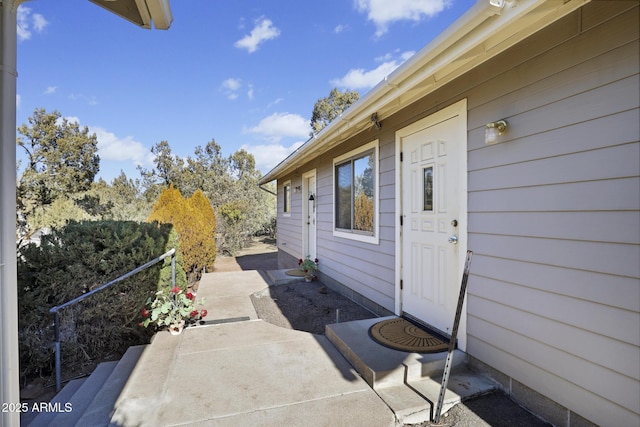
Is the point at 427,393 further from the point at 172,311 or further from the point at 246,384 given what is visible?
the point at 172,311

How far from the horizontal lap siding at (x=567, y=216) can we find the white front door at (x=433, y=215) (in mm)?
266

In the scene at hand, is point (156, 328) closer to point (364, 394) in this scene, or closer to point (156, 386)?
point (156, 386)

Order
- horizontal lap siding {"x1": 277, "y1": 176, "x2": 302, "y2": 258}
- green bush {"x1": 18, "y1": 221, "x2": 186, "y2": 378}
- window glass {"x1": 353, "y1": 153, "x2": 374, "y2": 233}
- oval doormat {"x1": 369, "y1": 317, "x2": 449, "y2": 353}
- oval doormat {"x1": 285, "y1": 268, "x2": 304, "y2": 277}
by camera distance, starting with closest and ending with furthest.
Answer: oval doormat {"x1": 369, "y1": 317, "x2": 449, "y2": 353} → green bush {"x1": 18, "y1": 221, "x2": 186, "y2": 378} → window glass {"x1": 353, "y1": 153, "x2": 374, "y2": 233} → oval doormat {"x1": 285, "y1": 268, "x2": 304, "y2": 277} → horizontal lap siding {"x1": 277, "y1": 176, "x2": 302, "y2": 258}

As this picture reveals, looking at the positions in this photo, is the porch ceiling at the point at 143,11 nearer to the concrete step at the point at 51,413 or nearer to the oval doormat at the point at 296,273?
the concrete step at the point at 51,413

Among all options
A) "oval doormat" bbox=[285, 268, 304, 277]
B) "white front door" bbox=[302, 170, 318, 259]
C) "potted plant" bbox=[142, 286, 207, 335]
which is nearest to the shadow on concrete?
"white front door" bbox=[302, 170, 318, 259]

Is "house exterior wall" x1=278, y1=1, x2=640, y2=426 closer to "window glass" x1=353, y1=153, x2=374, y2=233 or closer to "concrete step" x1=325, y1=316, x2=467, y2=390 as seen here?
"concrete step" x1=325, y1=316, x2=467, y2=390

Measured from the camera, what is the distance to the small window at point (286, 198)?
29.9ft

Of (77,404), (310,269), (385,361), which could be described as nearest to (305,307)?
(310,269)

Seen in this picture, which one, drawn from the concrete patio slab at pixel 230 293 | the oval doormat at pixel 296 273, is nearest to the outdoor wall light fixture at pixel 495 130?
the concrete patio slab at pixel 230 293

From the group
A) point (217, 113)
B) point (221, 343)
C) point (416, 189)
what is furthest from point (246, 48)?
point (221, 343)

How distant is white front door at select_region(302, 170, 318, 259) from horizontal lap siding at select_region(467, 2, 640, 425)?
14.5 ft

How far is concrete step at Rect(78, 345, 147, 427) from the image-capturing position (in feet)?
6.26

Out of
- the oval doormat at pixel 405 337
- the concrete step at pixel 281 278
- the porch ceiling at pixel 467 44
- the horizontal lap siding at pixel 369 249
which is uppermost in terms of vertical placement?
the porch ceiling at pixel 467 44

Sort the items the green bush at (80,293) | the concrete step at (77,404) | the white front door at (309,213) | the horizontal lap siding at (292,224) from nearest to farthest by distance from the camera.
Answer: the concrete step at (77,404)
the green bush at (80,293)
the white front door at (309,213)
the horizontal lap siding at (292,224)
